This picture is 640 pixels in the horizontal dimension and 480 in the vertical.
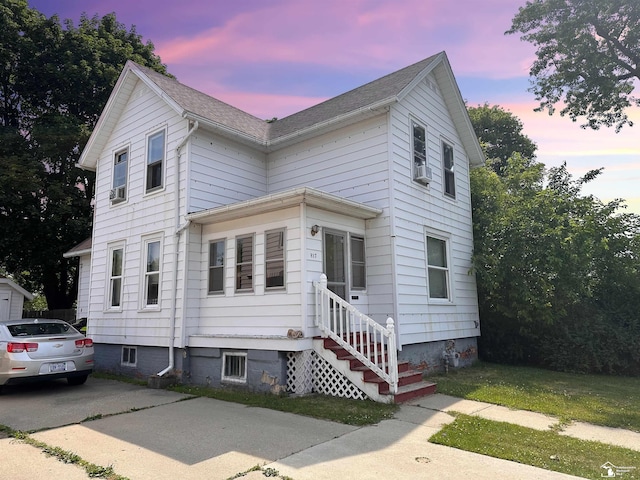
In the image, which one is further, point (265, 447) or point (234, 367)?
point (234, 367)

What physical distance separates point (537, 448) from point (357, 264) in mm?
5037

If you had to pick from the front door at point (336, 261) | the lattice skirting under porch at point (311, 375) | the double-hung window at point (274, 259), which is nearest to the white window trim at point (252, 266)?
the double-hung window at point (274, 259)

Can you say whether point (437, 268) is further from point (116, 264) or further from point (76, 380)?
point (76, 380)

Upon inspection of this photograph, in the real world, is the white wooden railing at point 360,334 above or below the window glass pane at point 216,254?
below

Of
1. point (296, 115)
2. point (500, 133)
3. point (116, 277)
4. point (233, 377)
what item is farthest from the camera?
point (500, 133)

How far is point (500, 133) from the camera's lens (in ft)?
96.5

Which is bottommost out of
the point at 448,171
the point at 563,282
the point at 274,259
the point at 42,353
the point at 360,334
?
the point at 42,353

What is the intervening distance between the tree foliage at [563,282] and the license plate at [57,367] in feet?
33.2

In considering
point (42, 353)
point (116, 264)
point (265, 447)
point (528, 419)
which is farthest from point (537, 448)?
point (116, 264)

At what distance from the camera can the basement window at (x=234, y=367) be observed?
861 centimetres

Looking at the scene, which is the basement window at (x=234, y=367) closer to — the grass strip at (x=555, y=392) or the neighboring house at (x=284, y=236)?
the neighboring house at (x=284, y=236)

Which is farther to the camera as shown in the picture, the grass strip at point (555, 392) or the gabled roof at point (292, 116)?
the gabled roof at point (292, 116)

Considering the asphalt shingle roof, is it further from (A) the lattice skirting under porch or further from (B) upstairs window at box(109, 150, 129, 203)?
(A) the lattice skirting under porch

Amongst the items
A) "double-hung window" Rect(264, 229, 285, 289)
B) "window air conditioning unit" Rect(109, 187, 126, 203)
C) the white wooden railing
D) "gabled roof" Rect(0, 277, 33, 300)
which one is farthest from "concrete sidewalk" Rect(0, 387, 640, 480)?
"gabled roof" Rect(0, 277, 33, 300)
